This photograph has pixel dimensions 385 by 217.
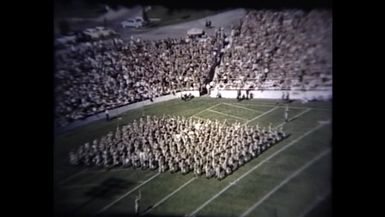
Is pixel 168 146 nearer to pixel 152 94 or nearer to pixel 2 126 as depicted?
pixel 152 94

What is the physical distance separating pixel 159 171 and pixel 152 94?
1.68ft

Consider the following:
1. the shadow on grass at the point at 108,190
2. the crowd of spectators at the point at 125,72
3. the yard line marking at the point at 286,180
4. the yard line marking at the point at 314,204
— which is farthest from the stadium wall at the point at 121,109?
the yard line marking at the point at 314,204

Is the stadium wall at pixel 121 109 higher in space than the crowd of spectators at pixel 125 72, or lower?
lower

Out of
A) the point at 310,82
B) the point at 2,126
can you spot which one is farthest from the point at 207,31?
the point at 2,126

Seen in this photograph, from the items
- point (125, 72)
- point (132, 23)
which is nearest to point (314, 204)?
point (125, 72)

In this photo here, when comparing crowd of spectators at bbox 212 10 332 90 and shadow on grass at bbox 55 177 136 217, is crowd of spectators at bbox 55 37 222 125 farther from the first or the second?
shadow on grass at bbox 55 177 136 217

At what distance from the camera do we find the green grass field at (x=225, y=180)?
3596mm

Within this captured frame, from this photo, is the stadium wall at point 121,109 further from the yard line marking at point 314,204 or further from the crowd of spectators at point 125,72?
the yard line marking at point 314,204

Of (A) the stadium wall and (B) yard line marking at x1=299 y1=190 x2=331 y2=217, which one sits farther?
(A) the stadium wall

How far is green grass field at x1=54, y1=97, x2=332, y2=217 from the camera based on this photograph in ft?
11.8

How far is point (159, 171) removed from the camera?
3.76 meters

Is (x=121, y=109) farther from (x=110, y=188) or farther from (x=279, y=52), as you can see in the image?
(x=279, y=52)

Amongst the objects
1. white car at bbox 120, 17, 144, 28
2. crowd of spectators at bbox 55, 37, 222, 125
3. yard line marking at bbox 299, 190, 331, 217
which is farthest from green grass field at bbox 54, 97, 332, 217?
white car at bbox 120, 17, 144, 28

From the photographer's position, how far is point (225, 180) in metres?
3.67
